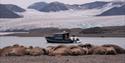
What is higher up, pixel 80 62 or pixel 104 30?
pixel 80 62

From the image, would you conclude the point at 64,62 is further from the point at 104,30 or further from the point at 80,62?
the point at 104,30

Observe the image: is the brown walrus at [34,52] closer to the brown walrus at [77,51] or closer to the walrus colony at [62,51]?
the walrus colony at [62,51]

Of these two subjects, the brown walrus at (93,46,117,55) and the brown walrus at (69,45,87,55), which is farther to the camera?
the brown walrus at (93,46,117,55)

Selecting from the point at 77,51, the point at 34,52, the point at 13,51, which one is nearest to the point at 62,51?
the point at 77,51

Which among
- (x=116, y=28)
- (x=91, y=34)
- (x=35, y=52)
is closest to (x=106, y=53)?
(x=35, y=52)

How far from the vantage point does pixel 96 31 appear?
203ft

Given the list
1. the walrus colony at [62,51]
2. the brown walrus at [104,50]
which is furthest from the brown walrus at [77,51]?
the brown walrus at [104,50]

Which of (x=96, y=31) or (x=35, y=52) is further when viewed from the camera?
(x=96, y=31)

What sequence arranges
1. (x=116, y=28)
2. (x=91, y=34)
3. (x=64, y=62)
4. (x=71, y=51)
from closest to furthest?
(x=64, y=62) → (x=71, y=51) → (x=91, y=34) → (x=116, y=28)

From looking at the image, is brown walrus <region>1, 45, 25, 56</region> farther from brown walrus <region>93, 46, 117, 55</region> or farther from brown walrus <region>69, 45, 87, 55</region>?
brown walrus <region>93, 46, 117, 55</region>

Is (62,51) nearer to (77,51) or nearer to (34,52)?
(77,51)

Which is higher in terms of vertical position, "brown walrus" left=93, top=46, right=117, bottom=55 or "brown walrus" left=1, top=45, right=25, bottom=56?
"brown walrus" left=1, top=45, right=25, bottom=56

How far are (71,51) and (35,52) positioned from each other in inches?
46.8

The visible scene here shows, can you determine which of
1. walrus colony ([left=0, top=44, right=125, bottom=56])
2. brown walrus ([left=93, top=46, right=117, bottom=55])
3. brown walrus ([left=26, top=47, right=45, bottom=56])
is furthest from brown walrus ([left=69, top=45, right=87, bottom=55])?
brown walrus ([left=26, top=47, right=45, bottom=56])
